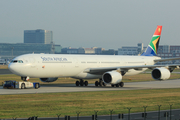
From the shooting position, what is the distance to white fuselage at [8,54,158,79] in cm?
4056

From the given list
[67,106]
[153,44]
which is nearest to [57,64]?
[67,106]

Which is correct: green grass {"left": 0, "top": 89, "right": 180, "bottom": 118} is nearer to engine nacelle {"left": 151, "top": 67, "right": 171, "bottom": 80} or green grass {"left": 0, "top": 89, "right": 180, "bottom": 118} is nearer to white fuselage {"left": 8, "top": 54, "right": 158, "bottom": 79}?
white fuselage {"left": 8, "top": 54, "right": 158, "bottom": 79}

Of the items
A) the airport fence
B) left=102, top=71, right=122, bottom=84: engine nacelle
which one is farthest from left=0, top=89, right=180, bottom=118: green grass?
left=102, top=71, right=122, bottom=84: engine nacelle

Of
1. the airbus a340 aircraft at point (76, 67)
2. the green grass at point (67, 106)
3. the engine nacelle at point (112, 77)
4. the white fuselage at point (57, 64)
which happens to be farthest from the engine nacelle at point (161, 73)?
the green grass at point (67, 106)

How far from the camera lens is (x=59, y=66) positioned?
43969 millimetres

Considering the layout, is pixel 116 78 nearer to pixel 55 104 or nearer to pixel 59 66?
pixel 59 66

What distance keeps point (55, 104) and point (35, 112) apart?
14.5ft

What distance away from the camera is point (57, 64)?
144 ft

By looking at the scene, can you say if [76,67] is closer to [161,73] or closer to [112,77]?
[112,77]

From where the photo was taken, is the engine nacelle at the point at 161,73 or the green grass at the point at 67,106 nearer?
the green grass at the point at 67,106

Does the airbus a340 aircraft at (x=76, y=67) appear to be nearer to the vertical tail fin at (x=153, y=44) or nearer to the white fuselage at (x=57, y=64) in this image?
the white fuselage at (x=57, y=64)

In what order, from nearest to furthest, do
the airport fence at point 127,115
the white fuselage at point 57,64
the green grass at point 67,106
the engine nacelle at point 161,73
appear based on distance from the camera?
the airport fence at point 127,115, the green grass at point 67,106, the white fuselage at point 57,64, the engine nacelle at point 161,73

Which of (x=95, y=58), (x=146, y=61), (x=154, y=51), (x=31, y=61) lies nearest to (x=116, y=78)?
(x=95, y=58)

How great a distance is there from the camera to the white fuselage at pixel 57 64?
133ft
